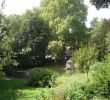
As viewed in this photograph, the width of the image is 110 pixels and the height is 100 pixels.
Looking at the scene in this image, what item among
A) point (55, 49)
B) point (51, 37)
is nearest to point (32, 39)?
point (55, 49)

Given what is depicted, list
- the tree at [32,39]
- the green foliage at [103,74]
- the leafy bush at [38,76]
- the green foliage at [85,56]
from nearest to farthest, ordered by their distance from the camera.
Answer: the green foliage at [103,74] < the green foliage at [85,56] < the leafy bush at [38,76] < the tree at [32,39]

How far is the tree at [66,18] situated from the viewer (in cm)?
5025

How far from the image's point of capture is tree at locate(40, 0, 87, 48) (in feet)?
165

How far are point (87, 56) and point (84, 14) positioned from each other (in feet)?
94.3

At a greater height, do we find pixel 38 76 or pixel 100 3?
pixel 100 3

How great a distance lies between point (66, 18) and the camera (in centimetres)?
5088

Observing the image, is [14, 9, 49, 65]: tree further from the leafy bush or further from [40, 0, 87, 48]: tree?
the leafy bush

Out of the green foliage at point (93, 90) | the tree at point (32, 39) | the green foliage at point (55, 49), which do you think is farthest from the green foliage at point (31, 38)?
the green foliage at point (93, 90)

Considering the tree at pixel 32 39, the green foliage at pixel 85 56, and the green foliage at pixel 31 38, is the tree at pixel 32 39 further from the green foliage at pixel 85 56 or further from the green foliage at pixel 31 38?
the green foliage at pixel 85 56

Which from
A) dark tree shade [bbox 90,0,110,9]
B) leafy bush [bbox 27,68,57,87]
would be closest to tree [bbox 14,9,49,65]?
dark tree shade [bbox 90,0,110,9]

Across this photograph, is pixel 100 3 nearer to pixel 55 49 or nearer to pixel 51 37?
Answer: pixel 55 49

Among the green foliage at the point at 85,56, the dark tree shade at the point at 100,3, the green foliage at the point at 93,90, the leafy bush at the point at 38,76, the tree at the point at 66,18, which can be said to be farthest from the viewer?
the tree at the point at 66,18

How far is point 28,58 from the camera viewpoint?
4409 centimetres

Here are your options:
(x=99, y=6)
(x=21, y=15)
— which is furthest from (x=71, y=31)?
(x=99, y=6)
